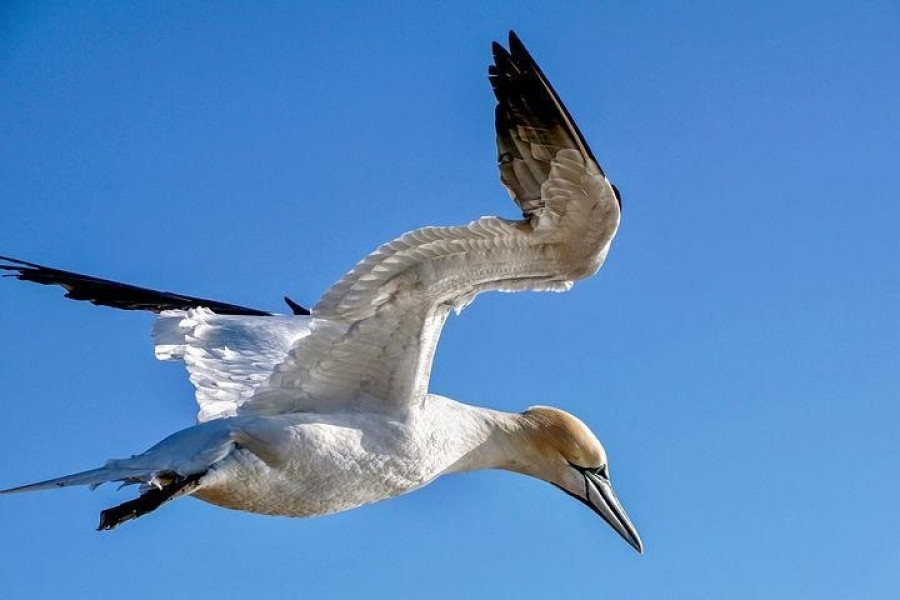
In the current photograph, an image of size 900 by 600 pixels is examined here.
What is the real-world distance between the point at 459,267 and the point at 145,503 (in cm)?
210

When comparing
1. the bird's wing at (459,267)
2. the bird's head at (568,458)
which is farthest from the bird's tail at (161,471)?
the bird's head at (568,458)

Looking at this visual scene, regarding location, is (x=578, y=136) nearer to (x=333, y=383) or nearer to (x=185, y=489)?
(x=333, y=383)

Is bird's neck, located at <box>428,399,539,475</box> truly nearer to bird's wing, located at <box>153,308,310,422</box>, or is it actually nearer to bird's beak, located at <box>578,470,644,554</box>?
bird's beak, located at <box>578,470,644,554</box>

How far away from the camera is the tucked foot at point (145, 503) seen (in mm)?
7777

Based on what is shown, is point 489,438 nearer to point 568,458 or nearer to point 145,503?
point 568,458

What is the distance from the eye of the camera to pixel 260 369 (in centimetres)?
962

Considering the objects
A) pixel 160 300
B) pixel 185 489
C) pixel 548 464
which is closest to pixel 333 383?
pixel 185 489

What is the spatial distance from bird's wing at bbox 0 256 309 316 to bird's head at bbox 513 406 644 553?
2693 millimetres

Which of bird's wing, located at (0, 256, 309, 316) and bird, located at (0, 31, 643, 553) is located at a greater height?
bird's wing, located at (0, 256, 309, 316)

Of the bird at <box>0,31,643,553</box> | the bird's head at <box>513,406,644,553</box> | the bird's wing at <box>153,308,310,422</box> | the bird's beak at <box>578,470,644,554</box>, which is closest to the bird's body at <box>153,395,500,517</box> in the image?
the bird at <box>0,31,643,553</box>

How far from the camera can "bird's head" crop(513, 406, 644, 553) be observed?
1009cm

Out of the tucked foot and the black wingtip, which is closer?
the tucked foot

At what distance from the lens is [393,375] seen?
8.92 metres

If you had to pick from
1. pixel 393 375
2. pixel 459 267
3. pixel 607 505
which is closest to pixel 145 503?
pixel 393 375
